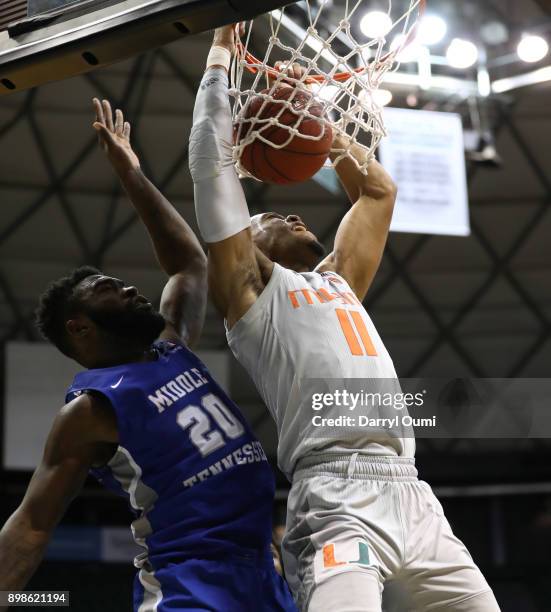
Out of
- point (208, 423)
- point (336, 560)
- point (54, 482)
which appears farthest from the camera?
point (208, 423)

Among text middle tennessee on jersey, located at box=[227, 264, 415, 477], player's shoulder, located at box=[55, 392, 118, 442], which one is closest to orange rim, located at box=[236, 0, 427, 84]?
text middle tennessee on jersey, located at box=[227, 264, 415, 477]

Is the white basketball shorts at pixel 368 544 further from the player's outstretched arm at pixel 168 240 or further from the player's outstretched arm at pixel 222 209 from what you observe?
the player's outstretched arm at pixel 168 240

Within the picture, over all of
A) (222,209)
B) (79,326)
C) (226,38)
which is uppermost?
(226,38)

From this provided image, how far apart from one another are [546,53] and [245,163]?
23.6ft

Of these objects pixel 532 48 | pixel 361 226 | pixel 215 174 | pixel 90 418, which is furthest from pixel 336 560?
pixel 532 48

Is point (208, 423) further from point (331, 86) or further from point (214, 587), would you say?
point (331, 86)

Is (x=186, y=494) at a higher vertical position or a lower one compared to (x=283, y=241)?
lower

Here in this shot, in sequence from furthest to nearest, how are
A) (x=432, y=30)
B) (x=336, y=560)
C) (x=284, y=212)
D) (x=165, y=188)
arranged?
(x=284, y=212)
(x=165, y=188)
(x=432, y=30)
(x=336, y=560)

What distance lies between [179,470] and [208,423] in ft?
0.61

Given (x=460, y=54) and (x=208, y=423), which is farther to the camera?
(x=460, y=54)

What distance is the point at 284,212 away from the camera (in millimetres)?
12227

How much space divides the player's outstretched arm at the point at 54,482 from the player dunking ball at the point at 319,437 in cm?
55

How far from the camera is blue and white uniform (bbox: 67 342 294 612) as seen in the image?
9.47 ft

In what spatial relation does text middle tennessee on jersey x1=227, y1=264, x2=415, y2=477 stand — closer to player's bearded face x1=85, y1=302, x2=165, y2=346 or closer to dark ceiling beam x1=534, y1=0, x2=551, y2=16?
player's bearded face x1=85, y1=302, x2=165, y2=346
